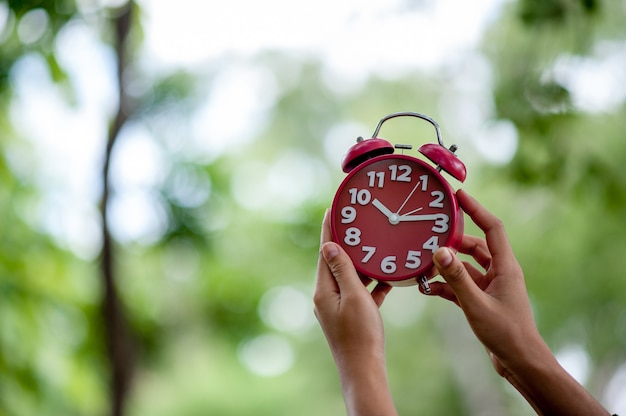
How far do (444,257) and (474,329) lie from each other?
6.5 inches

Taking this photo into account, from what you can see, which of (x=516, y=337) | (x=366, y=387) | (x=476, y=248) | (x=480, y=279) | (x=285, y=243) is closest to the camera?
(x=366, y=387)

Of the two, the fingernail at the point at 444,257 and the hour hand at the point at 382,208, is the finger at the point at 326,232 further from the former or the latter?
the fingernail at the point at 444,257

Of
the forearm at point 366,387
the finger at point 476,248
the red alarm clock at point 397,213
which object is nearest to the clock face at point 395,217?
the red alarm clock at point 397,213

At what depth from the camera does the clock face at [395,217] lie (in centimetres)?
152

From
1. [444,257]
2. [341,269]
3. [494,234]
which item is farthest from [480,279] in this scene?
[341,269]

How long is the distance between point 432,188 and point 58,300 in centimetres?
330

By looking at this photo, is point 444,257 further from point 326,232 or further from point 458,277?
point 326,232

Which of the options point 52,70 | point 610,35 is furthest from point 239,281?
point 52,70

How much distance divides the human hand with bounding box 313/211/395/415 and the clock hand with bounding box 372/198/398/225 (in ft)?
0.66

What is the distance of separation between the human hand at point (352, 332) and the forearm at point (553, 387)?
0.30m

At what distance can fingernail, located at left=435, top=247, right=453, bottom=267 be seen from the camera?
1.32m

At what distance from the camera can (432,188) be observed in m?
1.57

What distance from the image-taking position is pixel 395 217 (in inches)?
61.1

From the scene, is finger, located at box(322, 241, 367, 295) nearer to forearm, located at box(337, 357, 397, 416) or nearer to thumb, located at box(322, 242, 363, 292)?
thumb, located at box(322, 242, 363, 292)
